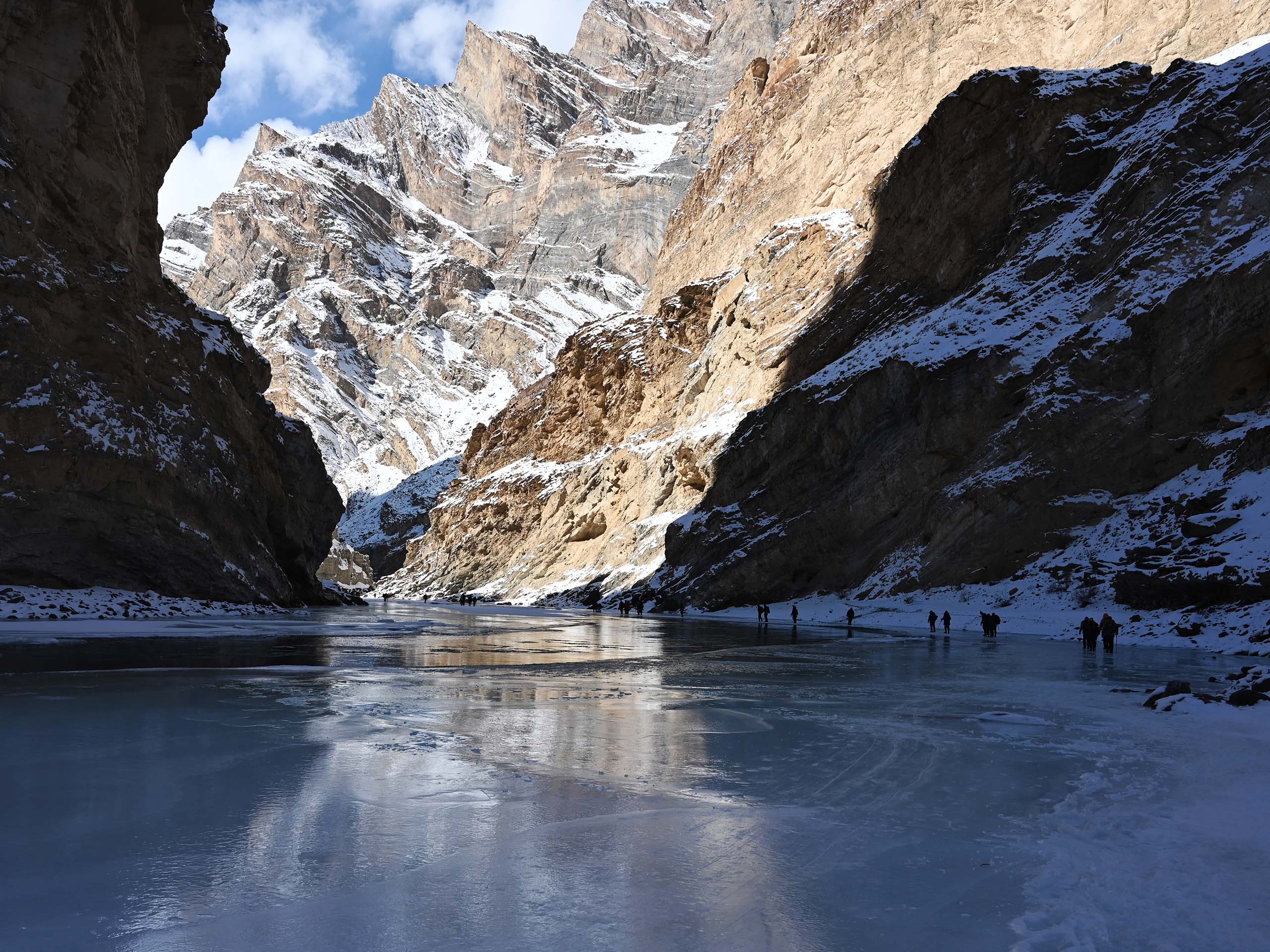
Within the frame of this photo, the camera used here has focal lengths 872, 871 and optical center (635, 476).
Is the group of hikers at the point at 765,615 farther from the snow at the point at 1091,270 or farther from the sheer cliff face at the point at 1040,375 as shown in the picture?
the snow at the point at 1091,270

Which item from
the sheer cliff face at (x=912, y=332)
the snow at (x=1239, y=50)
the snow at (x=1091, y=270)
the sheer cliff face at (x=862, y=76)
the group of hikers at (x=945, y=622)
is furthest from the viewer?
the sheer cliff face at (x=862, y=76)

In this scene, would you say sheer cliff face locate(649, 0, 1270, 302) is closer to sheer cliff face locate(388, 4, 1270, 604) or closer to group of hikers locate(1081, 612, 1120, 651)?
sheer cliff face locate(388, 4, 1270, 604)

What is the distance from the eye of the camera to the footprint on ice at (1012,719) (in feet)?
33.9

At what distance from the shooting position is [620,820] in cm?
604

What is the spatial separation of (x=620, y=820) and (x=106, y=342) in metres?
33.5

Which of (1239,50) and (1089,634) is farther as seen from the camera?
(1239,50)

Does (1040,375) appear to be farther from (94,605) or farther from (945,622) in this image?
(94,605)

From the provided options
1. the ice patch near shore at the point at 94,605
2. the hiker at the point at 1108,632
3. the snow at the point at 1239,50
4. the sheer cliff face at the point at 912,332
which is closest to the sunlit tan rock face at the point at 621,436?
the sheer cliff face at the point at 912,332

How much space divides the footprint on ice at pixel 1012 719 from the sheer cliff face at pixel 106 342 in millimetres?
29404

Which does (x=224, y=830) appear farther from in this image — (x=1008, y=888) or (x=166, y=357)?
(x=166, y=357)

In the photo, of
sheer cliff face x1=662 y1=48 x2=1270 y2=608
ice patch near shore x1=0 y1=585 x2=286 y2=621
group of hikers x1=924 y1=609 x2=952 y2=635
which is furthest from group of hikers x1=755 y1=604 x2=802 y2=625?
ice patch near shore x1=0 y1=585 x2=286 y2=621

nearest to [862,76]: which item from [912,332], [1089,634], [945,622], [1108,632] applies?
[912,332]

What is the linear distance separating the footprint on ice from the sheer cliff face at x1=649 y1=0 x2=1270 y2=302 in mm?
53386

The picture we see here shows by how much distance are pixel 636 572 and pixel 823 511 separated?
877 inches
